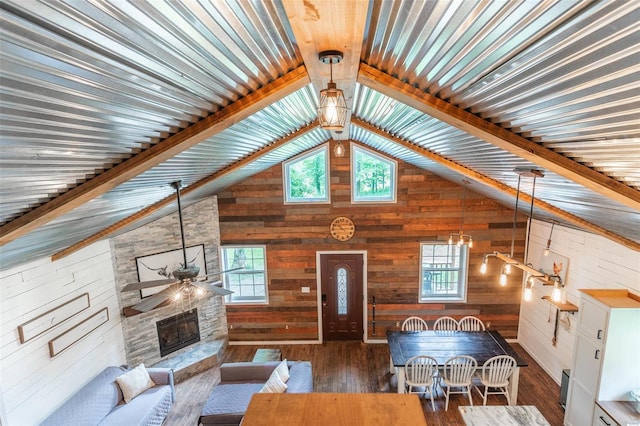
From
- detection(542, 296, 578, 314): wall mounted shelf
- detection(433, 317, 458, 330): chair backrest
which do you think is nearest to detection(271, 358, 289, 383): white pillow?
detection(433, 317, 458, 330): chair backrest

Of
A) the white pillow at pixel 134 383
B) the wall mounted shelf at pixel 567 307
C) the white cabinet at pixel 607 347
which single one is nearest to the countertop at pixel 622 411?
the white cabinet at pixel 607 347

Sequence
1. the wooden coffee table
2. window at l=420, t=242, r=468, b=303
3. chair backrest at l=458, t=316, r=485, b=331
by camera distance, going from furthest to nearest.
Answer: window at l=420, t=242, r=468, b=303, chair backrest at l=458, t=316, r=485, b=331, the wooden coffee table

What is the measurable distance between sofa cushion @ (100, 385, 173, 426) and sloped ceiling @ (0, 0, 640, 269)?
2603 mm

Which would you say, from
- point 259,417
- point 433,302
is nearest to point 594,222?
point 433,302

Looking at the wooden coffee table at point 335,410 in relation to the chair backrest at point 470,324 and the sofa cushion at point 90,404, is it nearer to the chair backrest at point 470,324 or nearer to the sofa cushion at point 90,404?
the sofa cushion at point 90,404

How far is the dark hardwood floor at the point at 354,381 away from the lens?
15.8ft

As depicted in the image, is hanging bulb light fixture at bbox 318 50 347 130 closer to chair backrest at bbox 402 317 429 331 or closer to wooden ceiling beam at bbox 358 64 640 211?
wooden ceiling beam at bbox 358 64 640 211

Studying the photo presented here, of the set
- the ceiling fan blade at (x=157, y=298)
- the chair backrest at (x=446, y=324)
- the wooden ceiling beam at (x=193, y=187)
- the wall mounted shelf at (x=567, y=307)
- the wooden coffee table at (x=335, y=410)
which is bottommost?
the chair backrest at (x=446, y=324)

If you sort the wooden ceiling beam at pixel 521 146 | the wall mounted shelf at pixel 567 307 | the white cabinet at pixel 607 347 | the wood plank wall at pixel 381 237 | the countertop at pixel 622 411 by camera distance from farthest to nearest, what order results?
1. the wood plank wall at pixel 381 237
2. the wall mounted shelf at pixel 567 307
3. the white cabinet at pixel 607 347
4. the countertop at pixel 622 411
5. the wooden ceiling beam at pixel 521 146

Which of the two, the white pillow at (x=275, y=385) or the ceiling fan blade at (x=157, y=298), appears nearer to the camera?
the ceiling fan blade at (x=157, y=298)

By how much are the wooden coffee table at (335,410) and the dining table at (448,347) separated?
14.0 feet

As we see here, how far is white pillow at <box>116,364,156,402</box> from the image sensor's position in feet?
15.3

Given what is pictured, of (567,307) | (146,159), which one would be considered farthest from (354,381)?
(146,159)

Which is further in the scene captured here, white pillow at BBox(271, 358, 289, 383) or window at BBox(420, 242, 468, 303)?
window at BBox(420, 242, 468, 303)
